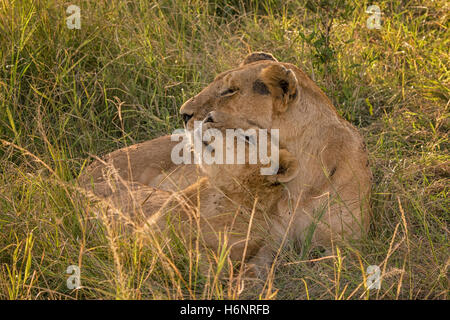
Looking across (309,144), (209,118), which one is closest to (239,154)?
(209,118)

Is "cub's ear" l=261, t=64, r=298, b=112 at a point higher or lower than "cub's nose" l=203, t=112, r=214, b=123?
higher

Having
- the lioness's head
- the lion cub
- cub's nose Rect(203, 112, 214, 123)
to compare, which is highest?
the lioness's head

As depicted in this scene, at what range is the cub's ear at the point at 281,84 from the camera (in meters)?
2.89

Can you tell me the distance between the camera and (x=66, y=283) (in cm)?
293

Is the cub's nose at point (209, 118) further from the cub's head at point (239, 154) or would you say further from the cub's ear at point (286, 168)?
the cub's ear at point (286, 168)

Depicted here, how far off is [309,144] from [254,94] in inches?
13.6

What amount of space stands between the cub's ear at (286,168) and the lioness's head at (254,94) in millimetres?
182

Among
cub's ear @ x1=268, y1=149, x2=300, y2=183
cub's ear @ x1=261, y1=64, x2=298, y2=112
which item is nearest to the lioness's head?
cub's ear @ x1=261, y1=64, x2=298, y2=112

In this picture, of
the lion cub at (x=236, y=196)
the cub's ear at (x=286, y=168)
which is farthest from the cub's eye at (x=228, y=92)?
the cub's ear at (x=286, y=168)

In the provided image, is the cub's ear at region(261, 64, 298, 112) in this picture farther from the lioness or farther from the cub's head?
the cub's head

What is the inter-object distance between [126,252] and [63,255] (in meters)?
0.41

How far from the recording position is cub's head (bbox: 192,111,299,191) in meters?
2.98

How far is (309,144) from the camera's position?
3.07m

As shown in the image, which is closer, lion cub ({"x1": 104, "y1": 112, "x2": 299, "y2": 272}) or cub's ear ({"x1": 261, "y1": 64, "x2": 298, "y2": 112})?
cub's ear ({"x1": 261, "y1": 64, "x2": 298, "y2": 112})
